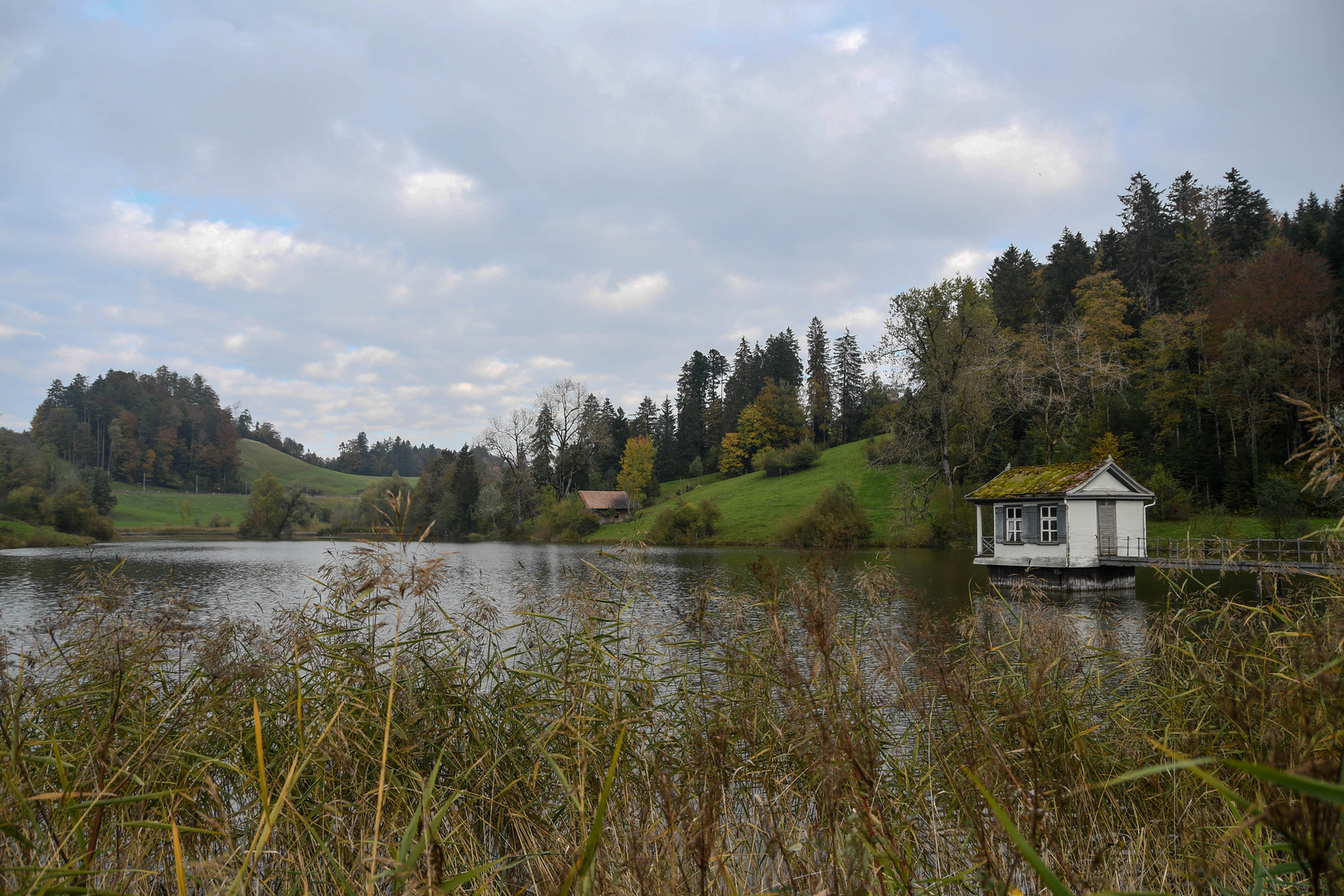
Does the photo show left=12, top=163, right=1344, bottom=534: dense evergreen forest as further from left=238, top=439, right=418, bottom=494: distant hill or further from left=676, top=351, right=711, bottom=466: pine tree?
left=238, top=439, right=418, bottom=494: distant hill

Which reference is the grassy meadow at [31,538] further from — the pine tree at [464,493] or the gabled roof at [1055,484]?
the gabled roof at [1055,484]

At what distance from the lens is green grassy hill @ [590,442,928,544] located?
46.6 m

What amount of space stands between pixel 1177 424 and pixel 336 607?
4884 cm

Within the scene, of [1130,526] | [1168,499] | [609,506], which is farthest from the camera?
[609,506]

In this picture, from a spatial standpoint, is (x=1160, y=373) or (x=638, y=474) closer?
(x=1160, y=373)

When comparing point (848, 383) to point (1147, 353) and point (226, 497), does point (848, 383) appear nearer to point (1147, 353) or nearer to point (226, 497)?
point (1147, 353)

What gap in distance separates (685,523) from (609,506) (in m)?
18.1

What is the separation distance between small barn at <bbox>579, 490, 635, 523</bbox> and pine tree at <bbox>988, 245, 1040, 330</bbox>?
3704 cm

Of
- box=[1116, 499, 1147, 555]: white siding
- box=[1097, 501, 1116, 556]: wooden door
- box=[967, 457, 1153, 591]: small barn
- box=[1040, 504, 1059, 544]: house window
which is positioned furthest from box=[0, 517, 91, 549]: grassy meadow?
box=[1116, 499, 1147, 555]: white siding

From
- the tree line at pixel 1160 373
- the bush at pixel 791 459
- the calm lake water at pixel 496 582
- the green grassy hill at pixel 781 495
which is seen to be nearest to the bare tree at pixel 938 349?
the tree line at pixel 1160 373

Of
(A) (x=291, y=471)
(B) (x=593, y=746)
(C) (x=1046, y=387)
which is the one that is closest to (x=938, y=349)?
(C) (x=1046, y=387)

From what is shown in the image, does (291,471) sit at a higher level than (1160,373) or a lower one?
lower

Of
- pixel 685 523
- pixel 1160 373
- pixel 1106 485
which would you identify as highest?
pixel 1160 373

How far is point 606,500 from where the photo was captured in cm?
6844
